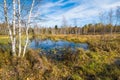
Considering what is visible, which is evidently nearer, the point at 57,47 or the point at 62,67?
the point at 62,67

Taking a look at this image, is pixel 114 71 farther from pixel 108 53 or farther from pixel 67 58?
pixel 108 53

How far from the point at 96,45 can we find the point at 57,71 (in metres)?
7.70

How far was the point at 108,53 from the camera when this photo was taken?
15.9m

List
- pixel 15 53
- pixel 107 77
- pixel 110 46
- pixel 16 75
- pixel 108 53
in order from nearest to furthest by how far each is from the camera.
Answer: pixel 16 75, pixel 107 77, pixel 15 53, pixel 108 53, pixel 110 46

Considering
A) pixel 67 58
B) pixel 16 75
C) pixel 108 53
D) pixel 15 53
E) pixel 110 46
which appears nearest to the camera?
pixel 16 75

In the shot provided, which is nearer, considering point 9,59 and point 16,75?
point 16,75

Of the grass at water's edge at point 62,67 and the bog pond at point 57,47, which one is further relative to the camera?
the bog pond at point 57,47

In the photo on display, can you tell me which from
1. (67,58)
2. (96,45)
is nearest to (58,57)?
(67,58)

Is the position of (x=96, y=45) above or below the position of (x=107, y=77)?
above

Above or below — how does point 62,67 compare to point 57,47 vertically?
below

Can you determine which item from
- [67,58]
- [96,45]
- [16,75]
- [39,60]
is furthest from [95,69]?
[96,45]

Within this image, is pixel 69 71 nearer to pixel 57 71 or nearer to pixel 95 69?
pixel 57 71

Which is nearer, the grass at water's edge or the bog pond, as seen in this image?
the grass at water's edge

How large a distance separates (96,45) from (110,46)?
4.23 feet
